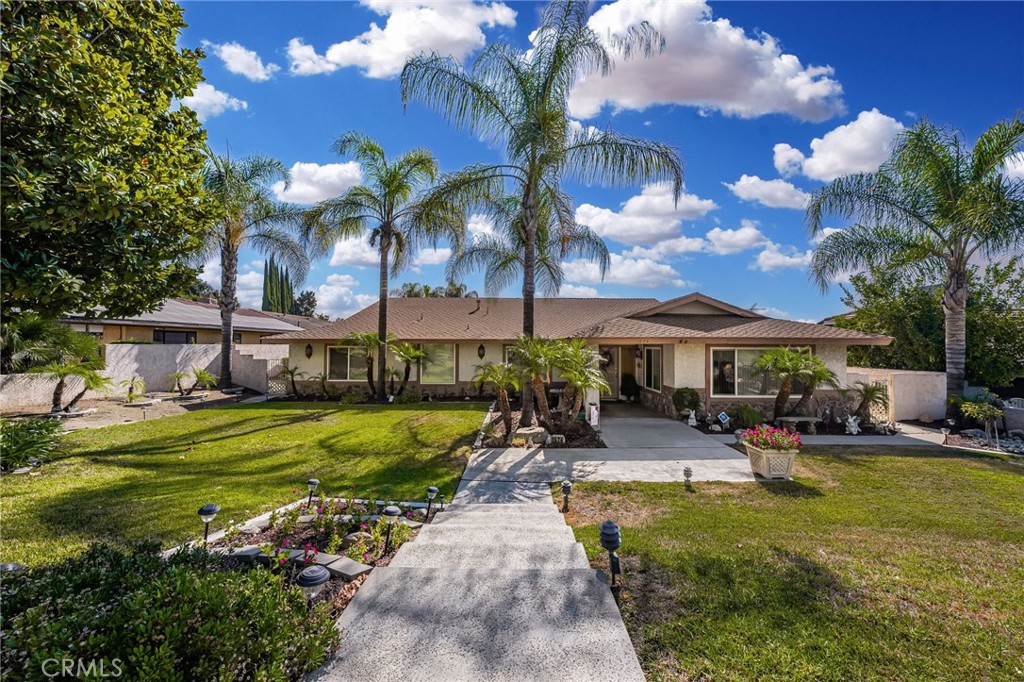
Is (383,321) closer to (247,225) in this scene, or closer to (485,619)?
(247,225)

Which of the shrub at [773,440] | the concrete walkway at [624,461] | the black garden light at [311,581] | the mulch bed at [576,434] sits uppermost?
the shrub at [773,440]

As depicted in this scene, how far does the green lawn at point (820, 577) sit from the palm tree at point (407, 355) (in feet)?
35.0

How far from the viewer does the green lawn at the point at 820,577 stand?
9.95 ft

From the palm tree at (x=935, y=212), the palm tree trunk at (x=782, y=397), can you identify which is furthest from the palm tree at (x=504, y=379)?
the palm tree at (x=935, y=212)

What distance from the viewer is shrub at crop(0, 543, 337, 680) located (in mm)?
2061

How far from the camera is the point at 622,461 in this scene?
356 inches

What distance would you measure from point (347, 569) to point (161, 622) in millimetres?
1849

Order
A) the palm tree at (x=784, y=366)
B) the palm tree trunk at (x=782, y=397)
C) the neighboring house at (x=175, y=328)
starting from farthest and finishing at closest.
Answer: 1. the neighboring house at (x=175, y=328)
2. the palm tree trunk at (x=782, y=397)
3. the palm tree at (x=784, y=366)

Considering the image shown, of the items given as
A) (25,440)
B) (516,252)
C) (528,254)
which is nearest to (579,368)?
(528,254)

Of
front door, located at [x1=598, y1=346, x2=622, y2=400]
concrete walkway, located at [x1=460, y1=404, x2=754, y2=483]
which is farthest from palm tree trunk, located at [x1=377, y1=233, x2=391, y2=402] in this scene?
front door, located at [x1=598, y1=346, x2=622, y2=400]

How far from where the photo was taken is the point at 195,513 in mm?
5832

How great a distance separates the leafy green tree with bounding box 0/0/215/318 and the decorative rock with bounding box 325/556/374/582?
10.5 ft

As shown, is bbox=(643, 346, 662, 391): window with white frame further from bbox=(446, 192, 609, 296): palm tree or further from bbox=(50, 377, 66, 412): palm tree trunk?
bbox=(50, 377, 66, 412): palm tree trunk

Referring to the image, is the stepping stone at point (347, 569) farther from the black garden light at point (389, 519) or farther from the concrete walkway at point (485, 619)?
the black garden light at point (389, 519)
